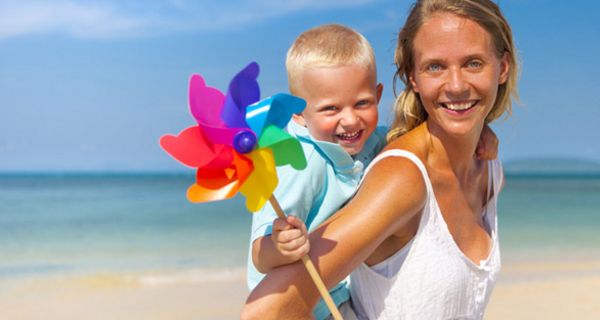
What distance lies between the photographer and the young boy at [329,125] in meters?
2.32

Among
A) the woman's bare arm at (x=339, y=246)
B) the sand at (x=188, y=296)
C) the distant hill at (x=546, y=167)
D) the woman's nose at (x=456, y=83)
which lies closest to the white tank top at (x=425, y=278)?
the woman's bare arm at (x=339, y=246)

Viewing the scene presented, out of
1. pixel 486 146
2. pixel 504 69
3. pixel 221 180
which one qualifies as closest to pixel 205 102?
pixel 221 180

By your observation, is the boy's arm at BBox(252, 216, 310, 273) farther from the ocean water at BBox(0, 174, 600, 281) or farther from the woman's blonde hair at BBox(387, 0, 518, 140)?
the ocean water at BBox(0, 174, 600, 281)

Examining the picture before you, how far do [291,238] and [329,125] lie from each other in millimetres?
686

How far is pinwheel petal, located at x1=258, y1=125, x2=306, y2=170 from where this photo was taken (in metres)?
1.93

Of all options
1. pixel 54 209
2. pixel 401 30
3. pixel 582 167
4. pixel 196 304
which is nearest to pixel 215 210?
pixel 54 209

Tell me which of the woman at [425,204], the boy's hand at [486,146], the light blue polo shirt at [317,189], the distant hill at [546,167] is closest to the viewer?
the woman at [425,204]

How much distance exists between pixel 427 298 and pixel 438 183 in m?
0.34

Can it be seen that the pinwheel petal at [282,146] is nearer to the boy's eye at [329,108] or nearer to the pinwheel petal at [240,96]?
the pinwheel petal at [240,96]

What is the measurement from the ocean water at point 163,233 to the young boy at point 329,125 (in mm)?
5961

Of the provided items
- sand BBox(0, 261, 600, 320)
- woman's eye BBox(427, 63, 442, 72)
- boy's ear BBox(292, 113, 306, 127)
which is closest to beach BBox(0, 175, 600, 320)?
sand BBox(0, 261, 600, 320)

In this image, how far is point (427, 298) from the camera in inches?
85.7

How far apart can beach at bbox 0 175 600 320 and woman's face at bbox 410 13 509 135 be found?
4.84m

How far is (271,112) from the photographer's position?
193 centimetres
